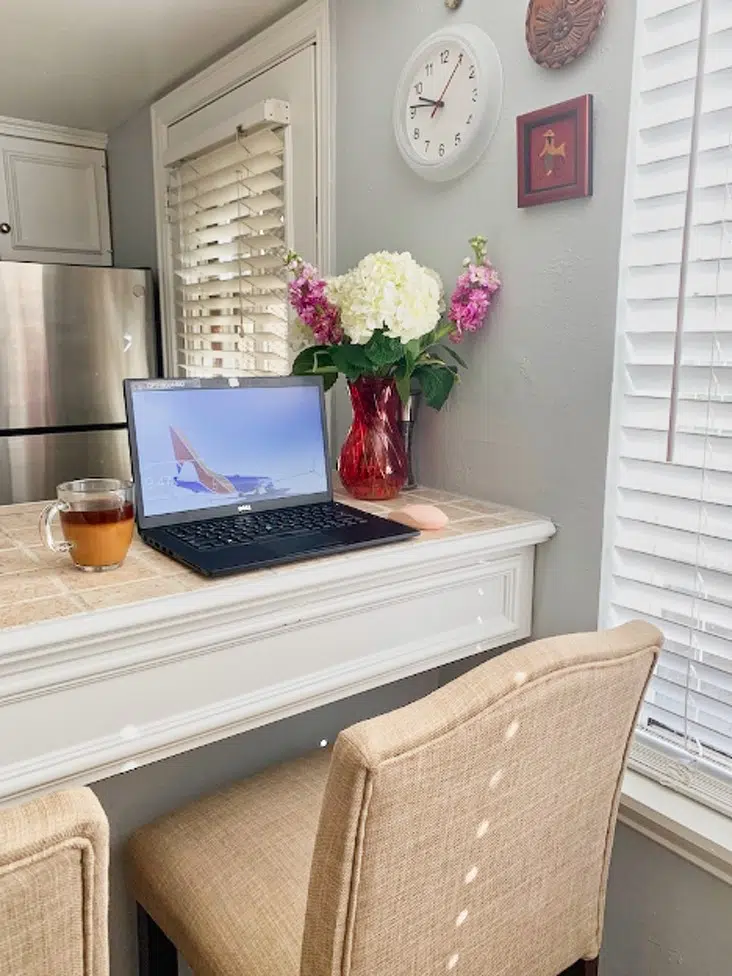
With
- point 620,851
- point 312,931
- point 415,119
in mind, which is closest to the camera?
point 312,931

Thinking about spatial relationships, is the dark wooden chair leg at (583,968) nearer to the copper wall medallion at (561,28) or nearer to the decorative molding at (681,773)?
the decorative molding at (681,773)

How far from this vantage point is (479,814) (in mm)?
675

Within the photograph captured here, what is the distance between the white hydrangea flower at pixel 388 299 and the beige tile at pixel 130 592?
1.70 feet

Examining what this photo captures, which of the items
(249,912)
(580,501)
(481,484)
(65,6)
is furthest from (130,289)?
(249,912)

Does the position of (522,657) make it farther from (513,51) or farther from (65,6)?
(65,6)

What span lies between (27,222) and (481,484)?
2029mm

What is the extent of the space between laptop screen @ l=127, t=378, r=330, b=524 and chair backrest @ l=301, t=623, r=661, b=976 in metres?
0.60

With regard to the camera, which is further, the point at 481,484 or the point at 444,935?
the point at 481,484

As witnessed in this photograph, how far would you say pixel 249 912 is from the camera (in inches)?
34.2

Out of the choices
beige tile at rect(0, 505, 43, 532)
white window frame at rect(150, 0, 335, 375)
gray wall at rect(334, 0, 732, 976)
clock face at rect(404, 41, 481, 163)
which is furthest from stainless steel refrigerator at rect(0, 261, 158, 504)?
clock face at rect(404, 41, 481, 163)

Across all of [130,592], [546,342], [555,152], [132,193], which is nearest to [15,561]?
[130,592]

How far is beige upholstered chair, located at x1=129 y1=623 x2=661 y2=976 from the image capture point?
23.7 inches

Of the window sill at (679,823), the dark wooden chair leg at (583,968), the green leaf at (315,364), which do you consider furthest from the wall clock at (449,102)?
the dark wooden chair leg at (583,968)

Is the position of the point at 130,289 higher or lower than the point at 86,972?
higher
